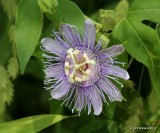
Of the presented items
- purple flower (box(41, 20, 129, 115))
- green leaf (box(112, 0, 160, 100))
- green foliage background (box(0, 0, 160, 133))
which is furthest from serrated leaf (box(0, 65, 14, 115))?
green leaf (box(112, 0, 160, 100))

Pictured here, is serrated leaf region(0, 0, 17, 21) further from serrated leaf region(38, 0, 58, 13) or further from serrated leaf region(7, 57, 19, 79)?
serrated leaf region(38, 0, 58, 13)

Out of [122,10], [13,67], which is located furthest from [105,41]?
[13,67]

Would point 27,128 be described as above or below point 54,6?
below

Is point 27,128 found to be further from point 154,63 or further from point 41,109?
point 41,109

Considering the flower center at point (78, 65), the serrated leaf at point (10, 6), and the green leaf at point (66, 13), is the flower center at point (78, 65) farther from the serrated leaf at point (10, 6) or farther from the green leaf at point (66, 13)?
the serrated leaf at point (10, 6)

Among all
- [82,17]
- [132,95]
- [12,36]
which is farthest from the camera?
[12,36]

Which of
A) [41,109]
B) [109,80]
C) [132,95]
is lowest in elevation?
[41,109]

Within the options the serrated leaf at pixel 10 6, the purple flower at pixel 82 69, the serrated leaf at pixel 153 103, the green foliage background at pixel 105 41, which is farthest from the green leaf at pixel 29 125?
the serrated leaf at pixel 10 6

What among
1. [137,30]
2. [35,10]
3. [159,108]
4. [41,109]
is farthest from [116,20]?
[41,109]
